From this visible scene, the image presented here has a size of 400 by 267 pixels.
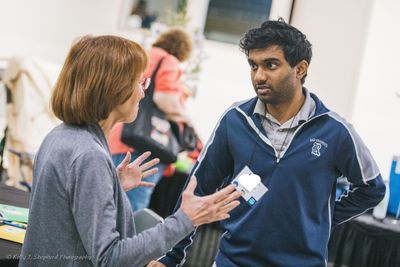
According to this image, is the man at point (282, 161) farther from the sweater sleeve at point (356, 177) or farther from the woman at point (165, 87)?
the woman at point (165, 87)

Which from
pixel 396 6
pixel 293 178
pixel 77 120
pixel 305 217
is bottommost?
pixel 305 217

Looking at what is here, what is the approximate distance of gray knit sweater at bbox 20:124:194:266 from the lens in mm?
1121

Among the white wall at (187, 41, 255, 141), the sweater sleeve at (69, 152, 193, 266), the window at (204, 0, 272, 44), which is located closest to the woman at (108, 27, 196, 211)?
the sweater sleeve at (69, 152, 193, 266)

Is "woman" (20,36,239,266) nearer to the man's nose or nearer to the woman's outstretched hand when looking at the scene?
the woman's outstretched hand

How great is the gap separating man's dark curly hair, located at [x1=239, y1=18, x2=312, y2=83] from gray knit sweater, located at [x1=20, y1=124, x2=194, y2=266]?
610 mm

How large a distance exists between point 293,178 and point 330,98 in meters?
1.22

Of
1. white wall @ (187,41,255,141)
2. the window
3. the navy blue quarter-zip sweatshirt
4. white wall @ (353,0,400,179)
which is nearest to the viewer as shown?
the navy blue quarter-zip sweatshirt

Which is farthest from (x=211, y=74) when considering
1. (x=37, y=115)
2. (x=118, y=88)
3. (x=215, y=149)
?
(x=118, y=88)

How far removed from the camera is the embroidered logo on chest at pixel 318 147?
5.04 feet

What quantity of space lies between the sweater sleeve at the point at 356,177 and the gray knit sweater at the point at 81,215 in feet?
2.00

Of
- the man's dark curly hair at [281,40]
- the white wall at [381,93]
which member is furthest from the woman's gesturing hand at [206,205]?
the white wall at [381,93]

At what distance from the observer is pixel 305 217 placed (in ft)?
4.93

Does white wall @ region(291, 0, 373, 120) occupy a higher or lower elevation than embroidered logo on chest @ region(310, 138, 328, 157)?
higher

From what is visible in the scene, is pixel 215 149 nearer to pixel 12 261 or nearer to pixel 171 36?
pixel 12 261
